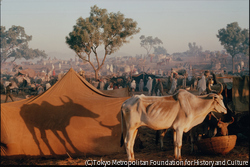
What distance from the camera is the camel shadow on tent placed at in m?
9.35

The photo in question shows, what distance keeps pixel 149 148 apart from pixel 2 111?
5132 mm

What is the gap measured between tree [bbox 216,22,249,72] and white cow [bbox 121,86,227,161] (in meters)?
57.0

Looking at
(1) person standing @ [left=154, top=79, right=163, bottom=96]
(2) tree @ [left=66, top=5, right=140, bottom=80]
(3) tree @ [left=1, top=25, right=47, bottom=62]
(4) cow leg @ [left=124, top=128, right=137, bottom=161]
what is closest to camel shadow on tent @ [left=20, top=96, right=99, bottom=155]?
(4) cow leg @ [left=124, top=128, right=137, bottom=161]

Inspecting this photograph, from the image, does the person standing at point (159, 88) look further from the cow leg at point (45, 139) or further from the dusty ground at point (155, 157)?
the cow leg at point (45, 139)

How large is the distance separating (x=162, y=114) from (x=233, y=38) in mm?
58464

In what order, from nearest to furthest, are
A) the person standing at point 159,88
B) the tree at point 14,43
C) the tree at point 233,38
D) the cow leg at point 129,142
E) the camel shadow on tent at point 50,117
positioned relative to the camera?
the cow leg at point 129,142 → the camel shadow on tent at point 50,117 → the person standing at point 159,88 → the tree at point 233,38 → the tree at point 14,43

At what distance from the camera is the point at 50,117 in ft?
31.2

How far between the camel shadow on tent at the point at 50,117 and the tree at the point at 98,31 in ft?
75.9

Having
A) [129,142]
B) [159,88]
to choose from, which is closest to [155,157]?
[129,142]

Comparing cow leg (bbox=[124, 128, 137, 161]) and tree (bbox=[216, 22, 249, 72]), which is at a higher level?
tree (bbox=[216, 22, 249, 72])

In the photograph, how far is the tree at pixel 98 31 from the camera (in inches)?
1277

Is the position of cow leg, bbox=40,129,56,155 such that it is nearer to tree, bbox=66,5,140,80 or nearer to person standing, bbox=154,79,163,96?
person standing, bbox=154,79,163,96

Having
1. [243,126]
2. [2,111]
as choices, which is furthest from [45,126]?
[243,126]

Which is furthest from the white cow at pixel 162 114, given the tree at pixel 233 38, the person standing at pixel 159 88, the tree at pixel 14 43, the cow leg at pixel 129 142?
the tree at pixel 14 43
